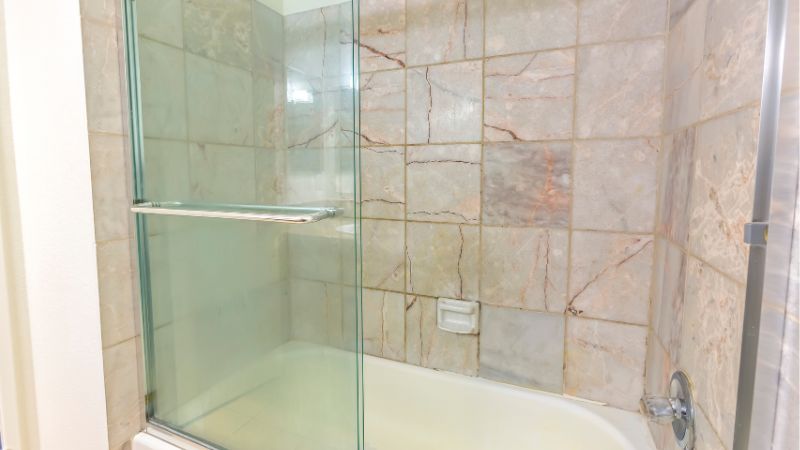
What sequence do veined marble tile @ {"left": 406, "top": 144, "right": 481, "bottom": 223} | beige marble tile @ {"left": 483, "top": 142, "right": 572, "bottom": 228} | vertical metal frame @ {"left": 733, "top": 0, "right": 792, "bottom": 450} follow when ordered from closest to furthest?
vertical metal frame @ {"left": 733, "top": 0, "right": 792, "bottom": 450}
beige marble tile @ {"left": 483, "top": 142, "right": 572, "bottom": 228}
veined marble tile @ {"left": 406, "top": 144, "right": 481, "bottom": 223}

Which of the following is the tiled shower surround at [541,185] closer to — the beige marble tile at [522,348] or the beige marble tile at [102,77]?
the beige marble tile at [522,348]

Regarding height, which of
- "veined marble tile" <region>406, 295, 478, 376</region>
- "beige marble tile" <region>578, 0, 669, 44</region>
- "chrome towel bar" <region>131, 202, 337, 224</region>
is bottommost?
"veined marble tile" <region>406, 295, 478, 376</region>

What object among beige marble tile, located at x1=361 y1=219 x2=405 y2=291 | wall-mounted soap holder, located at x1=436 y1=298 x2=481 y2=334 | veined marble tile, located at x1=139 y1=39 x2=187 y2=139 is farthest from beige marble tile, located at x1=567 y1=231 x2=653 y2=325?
veined marble tile, located at x1=139 y1=39 x2=187 y2=139

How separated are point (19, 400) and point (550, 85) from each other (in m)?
1.55

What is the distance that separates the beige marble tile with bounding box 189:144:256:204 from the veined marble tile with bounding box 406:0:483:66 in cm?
67

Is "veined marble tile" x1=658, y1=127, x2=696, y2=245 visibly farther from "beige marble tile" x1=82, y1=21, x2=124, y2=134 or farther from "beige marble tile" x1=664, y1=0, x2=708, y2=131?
"beige marble tile" x1=82, y1=21, x2=124, y2=134

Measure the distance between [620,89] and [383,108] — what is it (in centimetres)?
74

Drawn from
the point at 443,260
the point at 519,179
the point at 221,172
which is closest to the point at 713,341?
the point at 519,179

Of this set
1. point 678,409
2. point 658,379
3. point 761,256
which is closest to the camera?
point 761,256

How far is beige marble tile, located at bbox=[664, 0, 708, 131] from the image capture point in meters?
0.78

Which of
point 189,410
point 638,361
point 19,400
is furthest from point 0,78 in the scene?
point 638,361

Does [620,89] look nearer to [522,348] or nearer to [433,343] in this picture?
[522,348]

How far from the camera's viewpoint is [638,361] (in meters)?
1.11

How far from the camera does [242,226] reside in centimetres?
94
